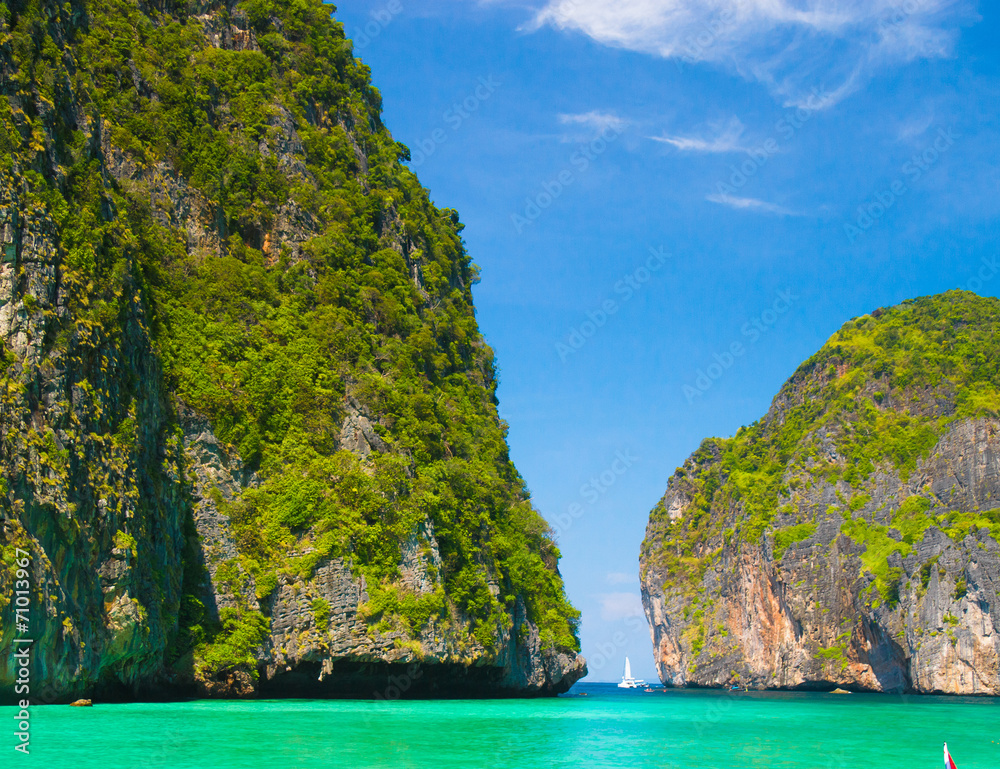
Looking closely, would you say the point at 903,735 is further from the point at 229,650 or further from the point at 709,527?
the point at 709,527

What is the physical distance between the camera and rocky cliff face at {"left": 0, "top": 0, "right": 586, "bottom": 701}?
983 inches

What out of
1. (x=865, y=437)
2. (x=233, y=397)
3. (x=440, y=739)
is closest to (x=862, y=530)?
(x=865, y=437)

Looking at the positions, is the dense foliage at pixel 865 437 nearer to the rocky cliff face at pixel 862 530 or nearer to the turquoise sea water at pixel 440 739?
the rocky cliff face at pixel 862 530

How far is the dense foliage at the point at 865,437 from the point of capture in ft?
245

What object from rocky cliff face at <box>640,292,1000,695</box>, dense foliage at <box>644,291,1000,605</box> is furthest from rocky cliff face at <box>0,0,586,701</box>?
dense foliage at <box>644,291,1000,605</box>

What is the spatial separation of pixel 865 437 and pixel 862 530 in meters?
11.4

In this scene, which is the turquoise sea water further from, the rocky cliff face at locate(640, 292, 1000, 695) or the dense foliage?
the dense foliage

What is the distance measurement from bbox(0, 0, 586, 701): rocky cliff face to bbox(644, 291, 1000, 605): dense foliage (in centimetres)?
3888

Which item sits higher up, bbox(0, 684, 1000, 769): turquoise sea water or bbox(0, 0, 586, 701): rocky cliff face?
bbox(0, 0, 586, 701): rocky cliff face

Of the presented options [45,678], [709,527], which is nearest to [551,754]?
[45,678]

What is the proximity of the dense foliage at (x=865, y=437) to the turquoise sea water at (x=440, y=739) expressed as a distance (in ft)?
155

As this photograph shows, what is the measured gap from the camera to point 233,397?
34375 millimetres

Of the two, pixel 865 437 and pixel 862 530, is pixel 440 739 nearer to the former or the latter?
pixel 862 530

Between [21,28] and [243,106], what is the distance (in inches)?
604
